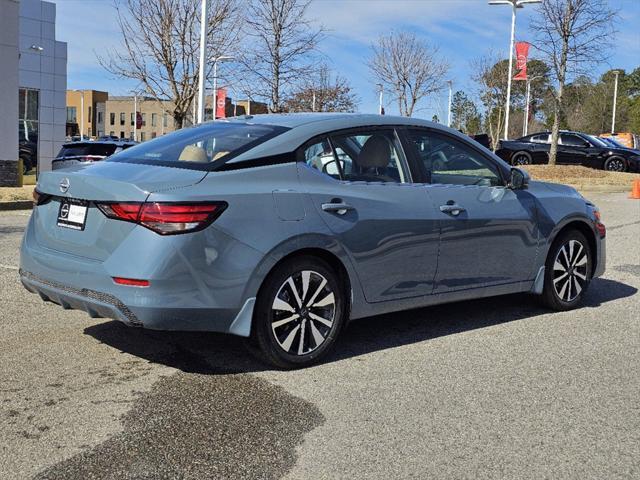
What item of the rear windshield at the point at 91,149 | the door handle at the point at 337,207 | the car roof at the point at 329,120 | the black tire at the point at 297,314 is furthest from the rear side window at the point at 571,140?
the black tire at the point at 297,314

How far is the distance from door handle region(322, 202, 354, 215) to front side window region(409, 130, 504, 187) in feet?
3.04

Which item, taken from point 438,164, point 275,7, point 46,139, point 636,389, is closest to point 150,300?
point 438,164

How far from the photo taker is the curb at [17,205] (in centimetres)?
1496

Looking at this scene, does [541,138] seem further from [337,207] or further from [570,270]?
[337,207]

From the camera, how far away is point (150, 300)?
13.6ft

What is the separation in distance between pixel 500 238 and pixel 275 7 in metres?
21.3

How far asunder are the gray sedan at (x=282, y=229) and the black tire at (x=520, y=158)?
24715mm

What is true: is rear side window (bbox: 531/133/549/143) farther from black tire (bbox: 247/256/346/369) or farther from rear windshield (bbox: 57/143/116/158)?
black tire (bbox: 247/256/346/369)

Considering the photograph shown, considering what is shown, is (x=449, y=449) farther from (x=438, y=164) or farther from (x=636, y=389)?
(x=438, y=164)

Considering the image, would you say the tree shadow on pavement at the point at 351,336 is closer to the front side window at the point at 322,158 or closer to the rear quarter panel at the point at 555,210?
the rear quarter panel at the point at 555,210

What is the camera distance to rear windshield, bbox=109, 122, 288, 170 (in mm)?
4637

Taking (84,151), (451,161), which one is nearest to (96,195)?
(451,161)

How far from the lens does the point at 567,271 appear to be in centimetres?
655

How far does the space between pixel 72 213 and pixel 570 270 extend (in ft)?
13.7
